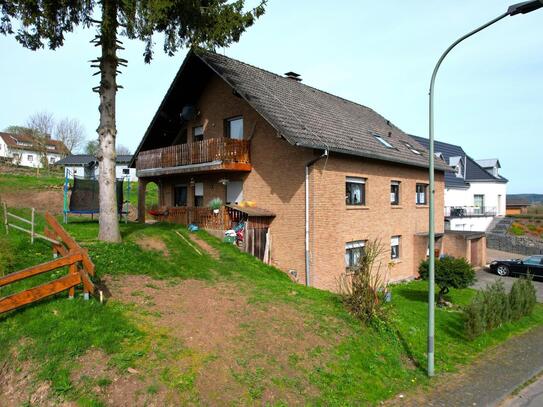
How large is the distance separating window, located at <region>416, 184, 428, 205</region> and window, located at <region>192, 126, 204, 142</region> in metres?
11.0

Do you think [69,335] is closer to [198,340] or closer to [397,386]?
[198,340]

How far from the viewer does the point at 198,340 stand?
6773 mm

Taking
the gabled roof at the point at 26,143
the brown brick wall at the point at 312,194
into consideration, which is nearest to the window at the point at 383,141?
the brown brick wall at the point at 312,194

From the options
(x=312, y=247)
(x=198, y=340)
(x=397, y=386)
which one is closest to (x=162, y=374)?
(x=198, y=340)

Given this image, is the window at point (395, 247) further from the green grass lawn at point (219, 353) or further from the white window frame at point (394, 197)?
the green grass lawn at point (219, 353)

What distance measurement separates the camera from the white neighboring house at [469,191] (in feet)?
119

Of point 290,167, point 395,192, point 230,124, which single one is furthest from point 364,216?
point 230,124

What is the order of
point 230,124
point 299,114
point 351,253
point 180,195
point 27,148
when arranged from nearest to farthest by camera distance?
1. point 351,253
2. point 299,114
3. point 230,124
4. point 180,195
5. point 27,148

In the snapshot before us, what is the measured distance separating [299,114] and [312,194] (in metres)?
3.75

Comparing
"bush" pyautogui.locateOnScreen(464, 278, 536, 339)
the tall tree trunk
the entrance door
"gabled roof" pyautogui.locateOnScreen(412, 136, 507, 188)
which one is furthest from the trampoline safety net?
"gabled roof" pyautogui.locateOnScreen(412, 136, 507, 188)

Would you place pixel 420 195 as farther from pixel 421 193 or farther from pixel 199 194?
pixel 199 194

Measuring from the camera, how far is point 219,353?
21.5 ft

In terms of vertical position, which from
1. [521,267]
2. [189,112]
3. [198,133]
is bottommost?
[521,267]

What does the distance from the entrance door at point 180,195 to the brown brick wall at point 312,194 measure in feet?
3.33
